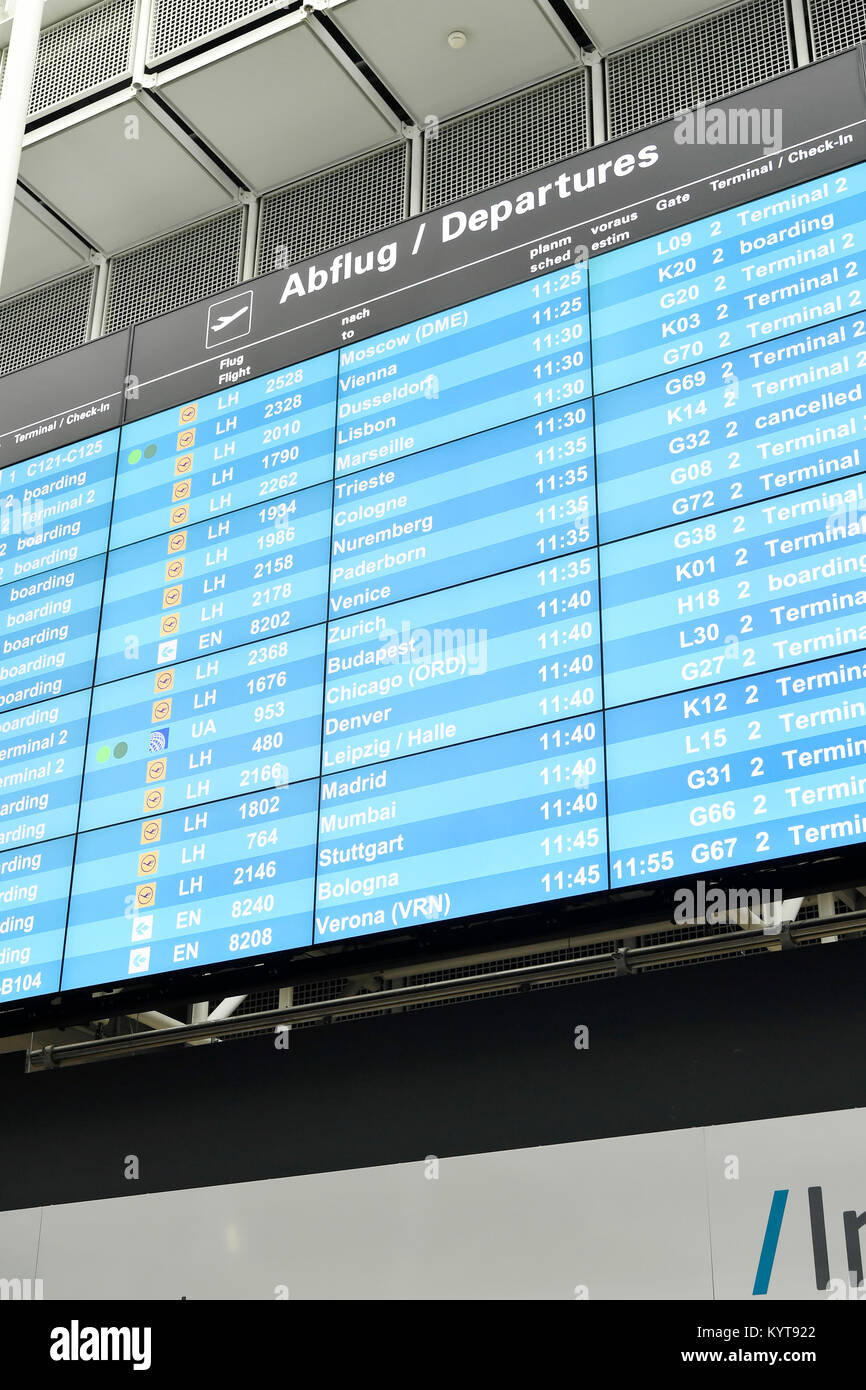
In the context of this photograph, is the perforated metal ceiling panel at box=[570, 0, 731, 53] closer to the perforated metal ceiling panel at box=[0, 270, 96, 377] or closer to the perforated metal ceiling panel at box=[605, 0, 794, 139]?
the perforated metal ceiling panel at box=[605, 0, 794, 139]

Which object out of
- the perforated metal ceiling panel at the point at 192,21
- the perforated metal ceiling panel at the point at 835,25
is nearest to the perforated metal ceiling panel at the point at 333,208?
the perforated metal ceiling panel at the point at 192,21

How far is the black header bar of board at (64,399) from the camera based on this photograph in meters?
7.29

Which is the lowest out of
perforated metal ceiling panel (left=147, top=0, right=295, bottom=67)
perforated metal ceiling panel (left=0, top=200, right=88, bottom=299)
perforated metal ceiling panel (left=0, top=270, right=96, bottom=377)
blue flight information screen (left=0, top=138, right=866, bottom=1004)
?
blue flight information screen (left=0, top=138, right=866, bottom=1004)

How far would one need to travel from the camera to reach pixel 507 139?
7.34 meters

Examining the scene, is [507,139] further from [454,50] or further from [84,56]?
[84,56]

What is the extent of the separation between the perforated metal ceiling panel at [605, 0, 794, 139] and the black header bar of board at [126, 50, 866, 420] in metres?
0.66

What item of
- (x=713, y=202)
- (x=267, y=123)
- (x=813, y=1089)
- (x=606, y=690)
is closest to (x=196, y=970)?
(x=606, y=690)

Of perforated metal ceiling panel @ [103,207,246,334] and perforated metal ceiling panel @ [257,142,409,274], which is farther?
perforated metal ceiling panel @ [103,207,246,334]

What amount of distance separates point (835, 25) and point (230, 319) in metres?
2.98

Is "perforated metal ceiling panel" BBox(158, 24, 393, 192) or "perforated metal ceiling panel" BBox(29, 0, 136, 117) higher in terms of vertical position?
"perforated metal ceiling panel" BBox(29, 0, 136, 117)

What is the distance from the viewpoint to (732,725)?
501 centimetres

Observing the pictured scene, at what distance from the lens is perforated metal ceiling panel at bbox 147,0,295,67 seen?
7359mm

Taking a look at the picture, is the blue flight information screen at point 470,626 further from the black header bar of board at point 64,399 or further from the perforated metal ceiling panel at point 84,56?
the perforated metal ceiling panel at point 84,56

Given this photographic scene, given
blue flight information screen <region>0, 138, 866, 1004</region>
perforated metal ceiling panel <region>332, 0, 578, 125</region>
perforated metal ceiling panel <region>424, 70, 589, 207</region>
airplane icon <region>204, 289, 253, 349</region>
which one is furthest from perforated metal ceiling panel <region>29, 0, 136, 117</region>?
blue flight information screen <region>0, 138, 866, 1004</region>
